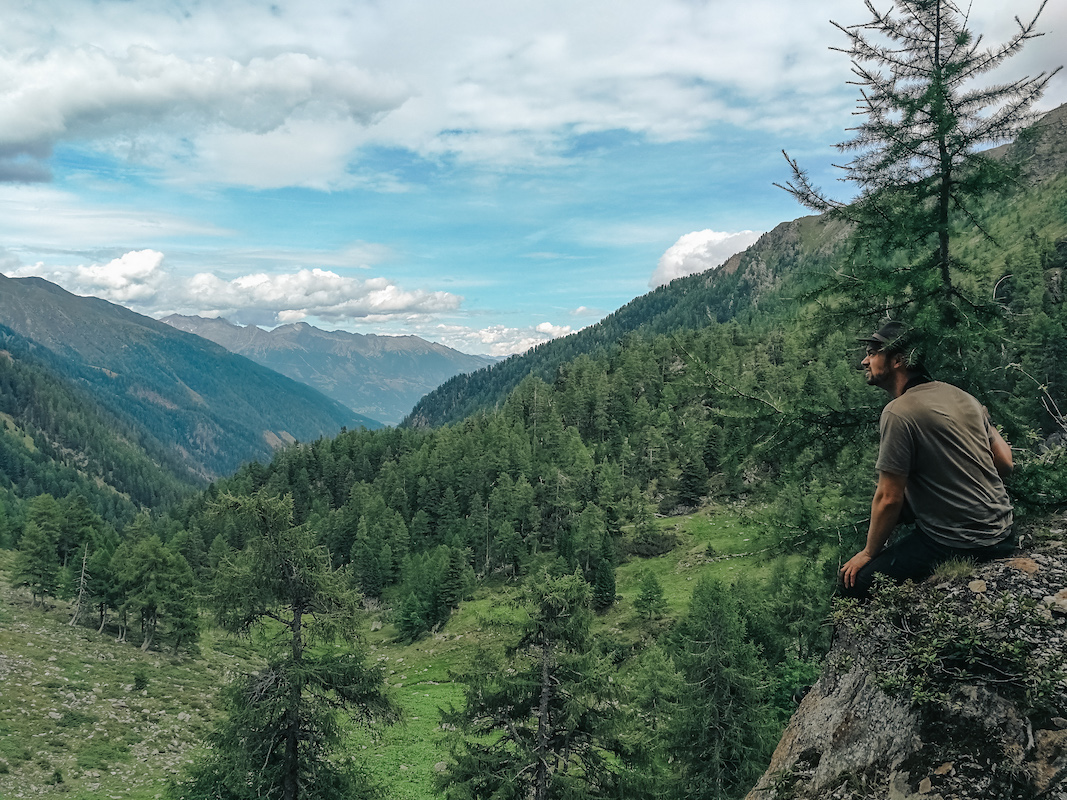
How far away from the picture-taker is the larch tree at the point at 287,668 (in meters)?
14.6

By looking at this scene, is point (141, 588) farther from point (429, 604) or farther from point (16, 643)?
point (429, 604)

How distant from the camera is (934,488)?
592 centimetres

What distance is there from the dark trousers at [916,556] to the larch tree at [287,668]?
492 inches

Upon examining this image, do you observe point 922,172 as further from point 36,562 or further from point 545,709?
point 36,562

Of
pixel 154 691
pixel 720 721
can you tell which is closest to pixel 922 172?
pixel 720 721

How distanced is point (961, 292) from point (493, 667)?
524 inches

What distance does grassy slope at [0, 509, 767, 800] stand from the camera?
30000mm

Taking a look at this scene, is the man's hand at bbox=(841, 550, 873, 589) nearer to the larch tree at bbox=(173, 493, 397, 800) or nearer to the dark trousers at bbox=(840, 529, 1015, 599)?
the dark trousers at bbox=(840, 529, 1015, 599)

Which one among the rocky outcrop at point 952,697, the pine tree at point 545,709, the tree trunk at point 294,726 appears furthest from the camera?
the pine tree at point 545,709

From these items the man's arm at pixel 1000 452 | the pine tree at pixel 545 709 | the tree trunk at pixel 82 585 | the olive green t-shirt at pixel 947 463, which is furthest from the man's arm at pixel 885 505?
the tree trunk at pixel 82 585

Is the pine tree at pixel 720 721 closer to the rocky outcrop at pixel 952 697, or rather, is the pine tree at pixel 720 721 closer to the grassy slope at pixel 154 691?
the grassy slope at pixel 154 691

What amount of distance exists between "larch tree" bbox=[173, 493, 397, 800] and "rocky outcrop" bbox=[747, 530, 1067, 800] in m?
11.6

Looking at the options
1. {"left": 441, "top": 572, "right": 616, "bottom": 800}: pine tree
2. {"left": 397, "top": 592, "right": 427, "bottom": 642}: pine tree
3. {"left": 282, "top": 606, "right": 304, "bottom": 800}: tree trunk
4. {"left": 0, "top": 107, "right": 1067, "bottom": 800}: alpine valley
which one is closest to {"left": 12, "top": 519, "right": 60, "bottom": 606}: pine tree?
{"left": 0, "top": 107, "right": 1067, "bottom": 800}: alpine valley

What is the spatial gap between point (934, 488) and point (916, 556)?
948 millimetres
